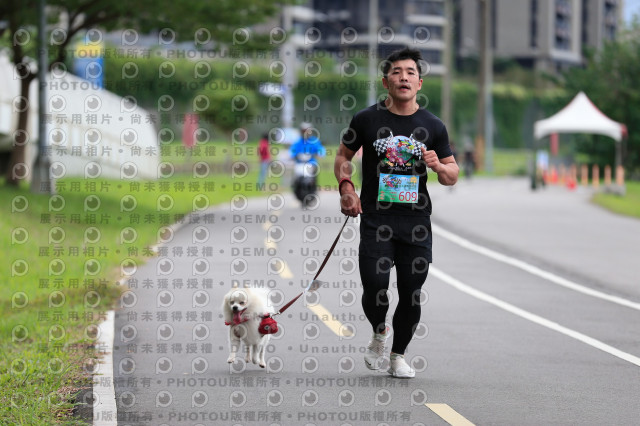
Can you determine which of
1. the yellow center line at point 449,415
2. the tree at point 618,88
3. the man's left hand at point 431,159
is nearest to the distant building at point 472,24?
the tree at point 618,88

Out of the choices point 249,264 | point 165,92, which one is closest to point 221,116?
point 165,92

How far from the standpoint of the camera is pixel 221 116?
208 feet

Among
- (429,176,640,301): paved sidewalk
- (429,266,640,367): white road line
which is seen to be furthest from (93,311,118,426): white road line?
(429,176,640,301): paved sidewalk

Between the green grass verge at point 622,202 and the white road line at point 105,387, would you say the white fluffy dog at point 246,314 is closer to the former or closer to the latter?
the white road line at point 105,387

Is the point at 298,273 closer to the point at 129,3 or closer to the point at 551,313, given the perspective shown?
the point at 551,313

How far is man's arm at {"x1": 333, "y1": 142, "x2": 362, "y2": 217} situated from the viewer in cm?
814

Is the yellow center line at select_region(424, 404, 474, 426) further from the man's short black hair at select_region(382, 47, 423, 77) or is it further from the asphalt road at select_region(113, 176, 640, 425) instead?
the man's short black hair at select_region(382, 47, 423, 77)

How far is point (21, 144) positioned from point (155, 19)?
611cm

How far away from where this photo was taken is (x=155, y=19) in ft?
94.3

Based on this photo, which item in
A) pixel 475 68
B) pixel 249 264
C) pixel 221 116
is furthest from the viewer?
pixel 475 68

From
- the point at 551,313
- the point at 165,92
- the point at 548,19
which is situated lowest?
the point at 551,313

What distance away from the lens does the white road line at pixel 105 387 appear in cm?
730

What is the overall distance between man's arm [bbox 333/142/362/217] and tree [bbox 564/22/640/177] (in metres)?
46.1

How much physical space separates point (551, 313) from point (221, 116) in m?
51.7
